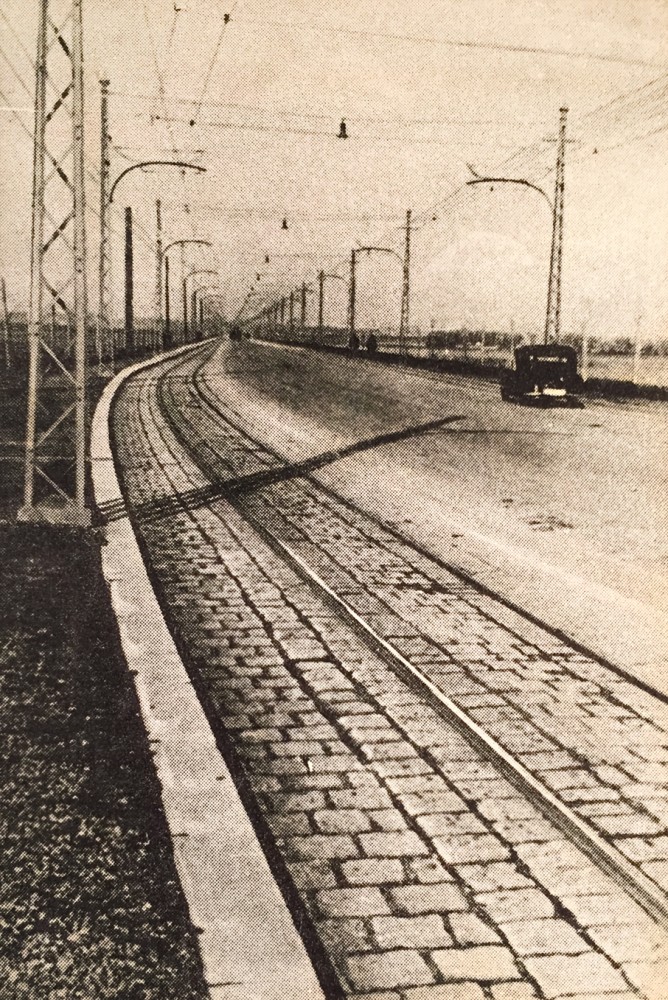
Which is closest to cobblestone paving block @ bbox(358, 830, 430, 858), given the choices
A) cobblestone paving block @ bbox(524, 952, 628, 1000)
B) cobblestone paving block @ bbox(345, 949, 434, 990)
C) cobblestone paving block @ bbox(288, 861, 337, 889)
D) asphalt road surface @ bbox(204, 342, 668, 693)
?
cobblestone paving block @ bbox(288, 861, 337, 889)

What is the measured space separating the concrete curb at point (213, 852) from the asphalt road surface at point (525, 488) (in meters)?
2.91

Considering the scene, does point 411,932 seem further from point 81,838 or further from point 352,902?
point 81,838

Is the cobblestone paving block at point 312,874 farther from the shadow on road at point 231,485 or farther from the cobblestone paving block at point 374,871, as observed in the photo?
the shadow on road at point 231,485

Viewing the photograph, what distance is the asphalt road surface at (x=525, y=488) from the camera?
310 inches

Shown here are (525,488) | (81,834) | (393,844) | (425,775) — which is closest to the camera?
(81,834)

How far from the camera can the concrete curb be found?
123 inches

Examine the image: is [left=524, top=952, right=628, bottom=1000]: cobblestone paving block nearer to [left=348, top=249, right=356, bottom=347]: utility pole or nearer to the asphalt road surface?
the asphalt road surface

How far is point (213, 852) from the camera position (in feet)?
12.5

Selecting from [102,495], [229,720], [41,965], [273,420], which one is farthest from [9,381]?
[41,965]

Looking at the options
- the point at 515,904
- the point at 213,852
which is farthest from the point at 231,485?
the point at 515,904

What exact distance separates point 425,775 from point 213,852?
49.4 inches

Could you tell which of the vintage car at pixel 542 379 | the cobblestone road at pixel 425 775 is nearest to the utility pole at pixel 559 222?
the vintage car at pixel 542 379

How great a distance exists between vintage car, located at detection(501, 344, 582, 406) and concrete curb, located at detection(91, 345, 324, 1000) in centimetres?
2292

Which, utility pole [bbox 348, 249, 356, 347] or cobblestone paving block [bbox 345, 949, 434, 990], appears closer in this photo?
cobblestone paving block [bbox 345, 949, 434, 990]
